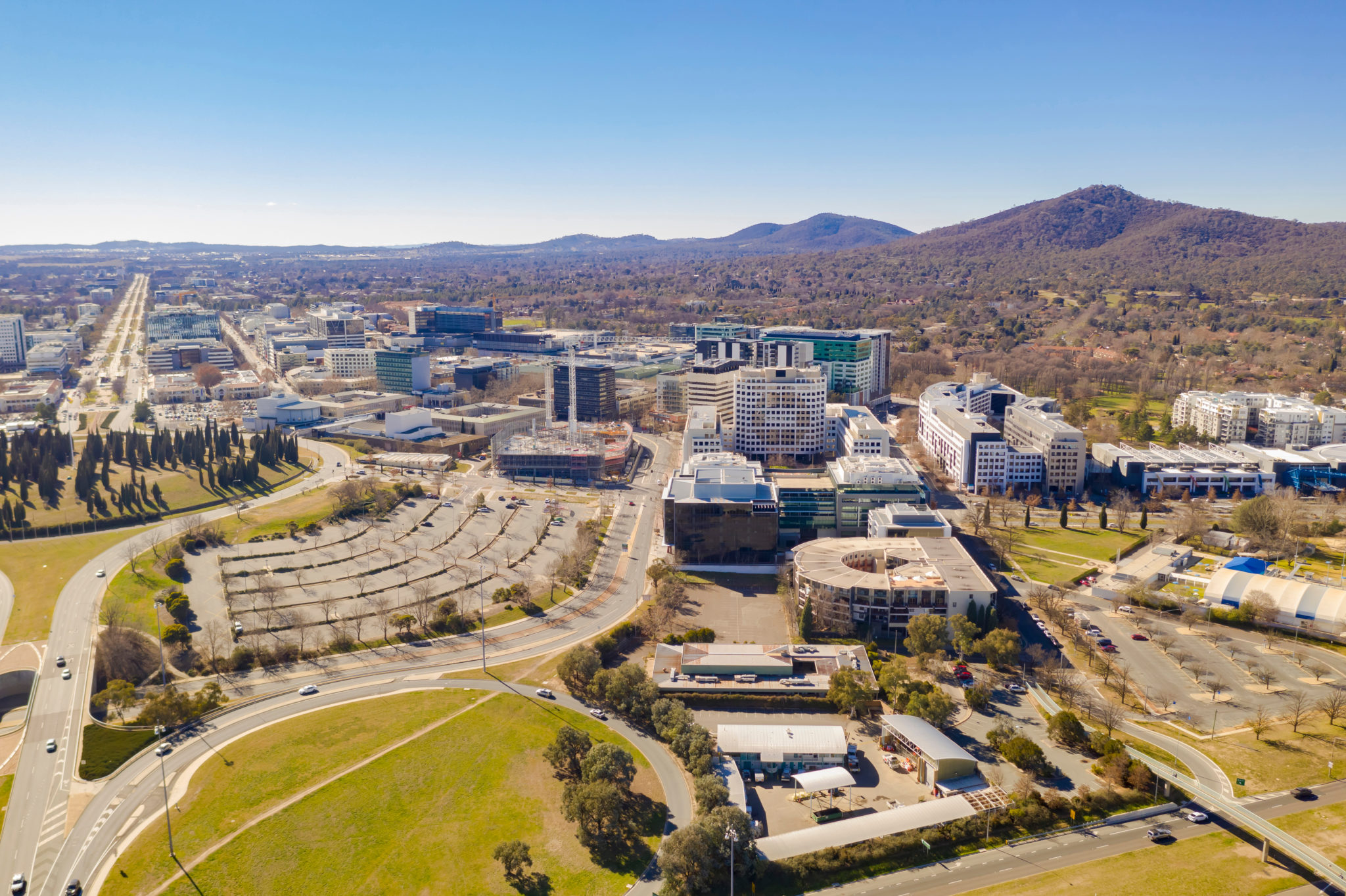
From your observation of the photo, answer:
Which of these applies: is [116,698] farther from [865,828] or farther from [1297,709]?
[1297,709]

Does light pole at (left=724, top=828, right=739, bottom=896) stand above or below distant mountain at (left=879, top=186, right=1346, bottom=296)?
below

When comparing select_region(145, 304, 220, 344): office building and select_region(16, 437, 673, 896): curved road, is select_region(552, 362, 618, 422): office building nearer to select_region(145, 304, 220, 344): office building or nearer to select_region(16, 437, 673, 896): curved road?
select_region(16, 437, 673, 896): curved road

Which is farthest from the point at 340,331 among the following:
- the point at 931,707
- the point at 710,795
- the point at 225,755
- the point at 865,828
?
the point at 865,828

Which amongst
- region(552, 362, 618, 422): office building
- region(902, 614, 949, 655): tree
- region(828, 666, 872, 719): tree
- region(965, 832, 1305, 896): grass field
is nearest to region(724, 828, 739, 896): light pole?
region(965, 832, 1305, 896): grass field

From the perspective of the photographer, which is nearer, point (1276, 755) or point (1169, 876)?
point (1169, 876)

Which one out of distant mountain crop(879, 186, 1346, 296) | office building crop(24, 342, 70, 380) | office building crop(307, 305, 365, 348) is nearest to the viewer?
office building crop(24, 342, 70, 380)

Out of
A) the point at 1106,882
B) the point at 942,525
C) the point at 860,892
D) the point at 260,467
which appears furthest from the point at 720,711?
the point at 260,467
